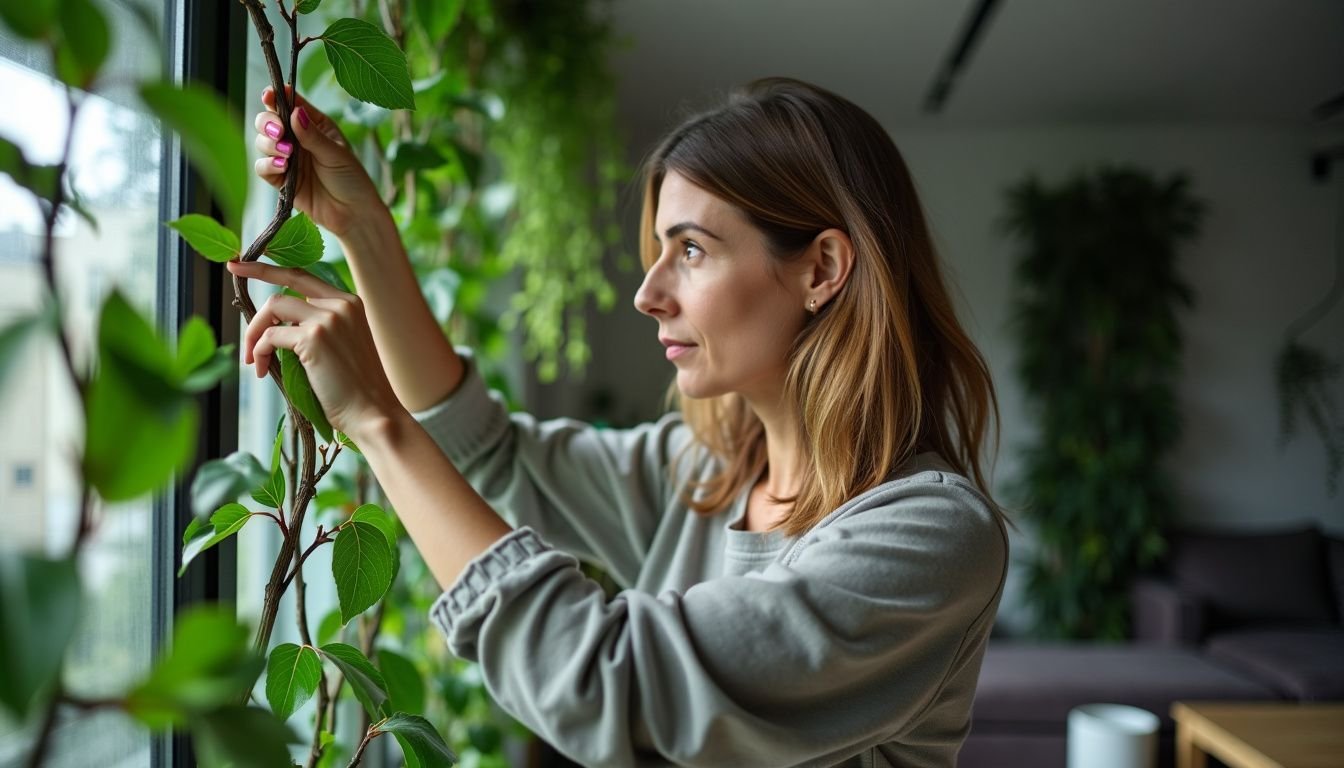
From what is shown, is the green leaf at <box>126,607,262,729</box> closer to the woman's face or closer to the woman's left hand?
the woman's left hand

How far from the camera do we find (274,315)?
614mm

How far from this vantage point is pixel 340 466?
1.66 m

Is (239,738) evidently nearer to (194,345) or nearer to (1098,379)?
(194,345)

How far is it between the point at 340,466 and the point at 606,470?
0.74 metres

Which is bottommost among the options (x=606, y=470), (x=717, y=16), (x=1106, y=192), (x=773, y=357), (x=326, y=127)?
(x=606, y=470)

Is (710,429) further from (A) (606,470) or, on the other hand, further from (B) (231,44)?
(B) (231,44)

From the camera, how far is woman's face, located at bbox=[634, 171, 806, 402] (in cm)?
91

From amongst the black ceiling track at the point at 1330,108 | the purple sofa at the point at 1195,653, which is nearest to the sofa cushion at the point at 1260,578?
the purple sofa at the point at 1195,653

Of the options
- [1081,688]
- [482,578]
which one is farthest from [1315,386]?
[482,578]

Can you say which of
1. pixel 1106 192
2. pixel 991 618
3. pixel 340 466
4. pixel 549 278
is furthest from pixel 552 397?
pixel 991 618

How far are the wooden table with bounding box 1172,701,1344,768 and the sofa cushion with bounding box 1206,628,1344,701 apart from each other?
46cm

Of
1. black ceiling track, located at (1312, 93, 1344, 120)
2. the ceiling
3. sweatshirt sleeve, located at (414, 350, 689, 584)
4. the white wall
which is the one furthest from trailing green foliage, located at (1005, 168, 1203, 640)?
sweatshirt sleeve, located at (414, 350, 689, 584)

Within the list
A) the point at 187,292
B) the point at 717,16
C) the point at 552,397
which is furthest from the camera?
the point at 552,397

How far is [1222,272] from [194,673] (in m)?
5.34
